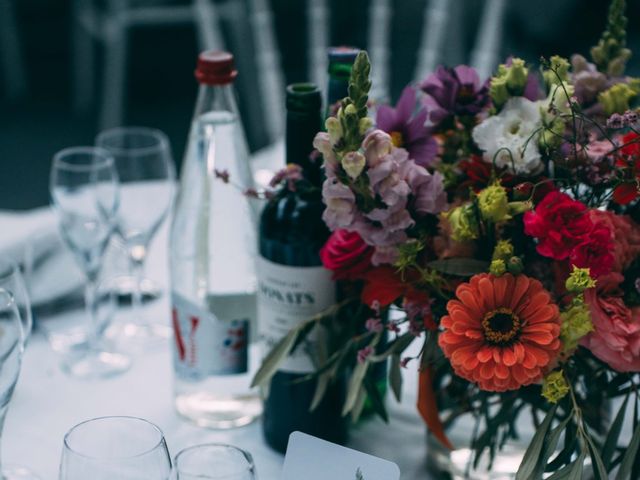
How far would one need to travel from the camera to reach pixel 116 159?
1.02 meters

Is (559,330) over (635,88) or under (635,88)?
under

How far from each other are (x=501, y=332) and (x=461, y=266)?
66mm

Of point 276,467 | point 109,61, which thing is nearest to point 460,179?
point 276,467

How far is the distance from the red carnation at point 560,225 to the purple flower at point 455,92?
0.15 meters

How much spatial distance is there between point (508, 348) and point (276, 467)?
0.29 meters

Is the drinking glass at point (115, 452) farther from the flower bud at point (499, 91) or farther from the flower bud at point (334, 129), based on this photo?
the flower bud at point (499, 91)

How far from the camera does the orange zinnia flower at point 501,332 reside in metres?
Result: 0.60

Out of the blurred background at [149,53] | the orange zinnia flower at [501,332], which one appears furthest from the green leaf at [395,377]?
the blurred background at [149,53]

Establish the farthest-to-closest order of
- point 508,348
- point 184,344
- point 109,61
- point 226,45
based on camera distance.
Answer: point 226,45 → point 109,61 → point 184,344 → point 508,348

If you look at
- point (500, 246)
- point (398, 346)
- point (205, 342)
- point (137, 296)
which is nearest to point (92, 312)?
point (137, 296)

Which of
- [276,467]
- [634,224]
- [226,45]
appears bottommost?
[226,45]

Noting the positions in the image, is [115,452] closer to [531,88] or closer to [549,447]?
[549,447]

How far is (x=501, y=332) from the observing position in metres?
0.61

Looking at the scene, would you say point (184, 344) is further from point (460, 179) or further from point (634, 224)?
point (634, 224)
